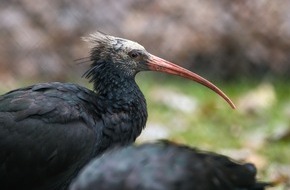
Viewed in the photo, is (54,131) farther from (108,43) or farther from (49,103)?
(108,43)

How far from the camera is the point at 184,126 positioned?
30.1ft

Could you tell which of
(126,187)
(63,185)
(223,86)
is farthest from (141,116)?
(223,86)

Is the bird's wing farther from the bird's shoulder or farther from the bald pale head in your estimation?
the bald pale head

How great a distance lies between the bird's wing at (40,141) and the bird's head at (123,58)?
0.75 m

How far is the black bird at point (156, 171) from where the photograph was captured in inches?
182

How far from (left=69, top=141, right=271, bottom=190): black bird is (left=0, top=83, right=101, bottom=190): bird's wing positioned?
140cm

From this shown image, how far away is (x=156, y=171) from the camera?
15.3 ft

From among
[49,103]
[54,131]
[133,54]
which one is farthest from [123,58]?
[54,131]

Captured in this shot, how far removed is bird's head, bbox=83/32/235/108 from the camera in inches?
278

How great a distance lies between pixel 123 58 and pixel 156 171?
2538 millimetres

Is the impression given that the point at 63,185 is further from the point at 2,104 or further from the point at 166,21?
the point at 166,21

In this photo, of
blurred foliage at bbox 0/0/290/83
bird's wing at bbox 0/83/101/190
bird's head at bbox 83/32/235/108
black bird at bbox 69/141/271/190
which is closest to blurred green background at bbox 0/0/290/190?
blurred foliage at bbox 0/0/290/83

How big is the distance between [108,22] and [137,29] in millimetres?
380

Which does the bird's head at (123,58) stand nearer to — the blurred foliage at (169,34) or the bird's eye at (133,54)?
the bird's eye at (133,54)
